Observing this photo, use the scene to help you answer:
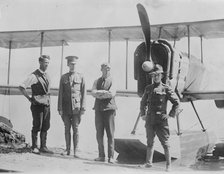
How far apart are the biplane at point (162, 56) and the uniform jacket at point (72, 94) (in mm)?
740

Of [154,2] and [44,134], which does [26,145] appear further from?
[154,2]

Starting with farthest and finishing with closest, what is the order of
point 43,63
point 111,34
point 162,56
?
point 111,34
point 162,56
point 43,63

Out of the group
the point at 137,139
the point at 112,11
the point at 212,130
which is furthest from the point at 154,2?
the point at 212,130

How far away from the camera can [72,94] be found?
3.89 metres

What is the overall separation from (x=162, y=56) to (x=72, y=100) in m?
1.30

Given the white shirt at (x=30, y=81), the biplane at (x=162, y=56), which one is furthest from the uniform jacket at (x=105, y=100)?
the white shirt at (x=30, y=81)

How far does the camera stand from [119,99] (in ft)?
20.0

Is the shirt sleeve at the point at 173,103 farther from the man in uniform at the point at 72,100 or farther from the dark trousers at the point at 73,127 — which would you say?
the dark trousers at the point at 73,127

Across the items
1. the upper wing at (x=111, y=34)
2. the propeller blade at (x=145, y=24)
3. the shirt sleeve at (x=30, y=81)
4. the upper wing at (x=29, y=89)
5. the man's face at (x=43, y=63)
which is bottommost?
the upper wing at (x=29, y=89)

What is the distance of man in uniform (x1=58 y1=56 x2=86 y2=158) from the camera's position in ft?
12.6

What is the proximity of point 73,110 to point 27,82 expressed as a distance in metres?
0.67

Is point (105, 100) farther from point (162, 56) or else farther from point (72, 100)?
point (162, 56)

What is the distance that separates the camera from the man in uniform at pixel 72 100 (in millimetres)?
3855

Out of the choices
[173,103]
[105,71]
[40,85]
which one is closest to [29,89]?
[40,85]
